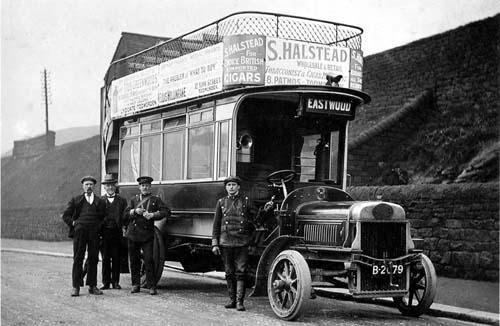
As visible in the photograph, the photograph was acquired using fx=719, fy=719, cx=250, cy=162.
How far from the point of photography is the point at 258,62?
10320 millimetres

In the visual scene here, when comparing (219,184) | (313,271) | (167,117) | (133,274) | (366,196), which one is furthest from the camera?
(366,196)

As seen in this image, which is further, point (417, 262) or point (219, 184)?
point (219, 184)

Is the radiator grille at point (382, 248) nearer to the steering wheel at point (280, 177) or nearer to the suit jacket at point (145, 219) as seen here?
the steering wheel at point (280, 177)

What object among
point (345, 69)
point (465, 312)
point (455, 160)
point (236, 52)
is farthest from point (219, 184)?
point (455, 160)

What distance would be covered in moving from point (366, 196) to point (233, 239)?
5128mm

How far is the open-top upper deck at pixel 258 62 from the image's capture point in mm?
10305

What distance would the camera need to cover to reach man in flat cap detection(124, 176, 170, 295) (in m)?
10.9

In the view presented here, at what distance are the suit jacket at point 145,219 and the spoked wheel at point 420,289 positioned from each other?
3.82m

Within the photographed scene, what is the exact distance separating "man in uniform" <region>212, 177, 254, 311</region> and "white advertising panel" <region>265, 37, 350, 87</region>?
1.99 metres

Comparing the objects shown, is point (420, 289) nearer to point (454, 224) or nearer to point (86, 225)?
point (454, 224)

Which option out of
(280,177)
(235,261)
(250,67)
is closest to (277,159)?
(280,177)

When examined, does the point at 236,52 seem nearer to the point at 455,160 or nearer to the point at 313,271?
the point at 313,271

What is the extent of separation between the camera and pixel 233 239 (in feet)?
30.6

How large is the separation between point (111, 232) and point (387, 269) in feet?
16.1
